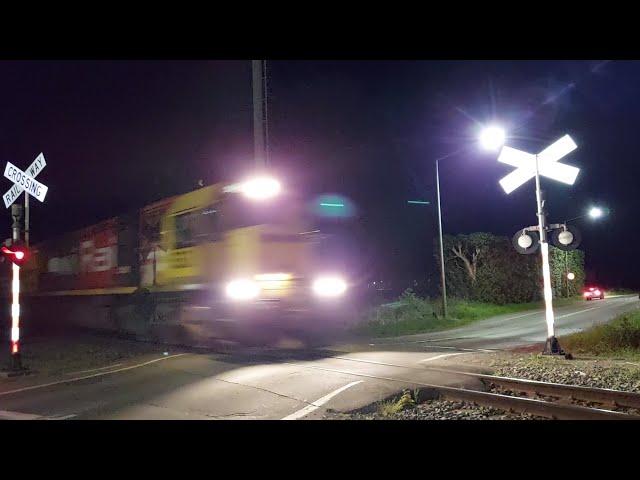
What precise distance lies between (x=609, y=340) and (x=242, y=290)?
30.5 ft

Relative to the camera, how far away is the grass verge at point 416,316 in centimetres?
2253

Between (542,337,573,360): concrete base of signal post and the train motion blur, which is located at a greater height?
the train motion blur

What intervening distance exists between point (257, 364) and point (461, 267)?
2481 centimetres

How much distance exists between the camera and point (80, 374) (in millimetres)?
11258

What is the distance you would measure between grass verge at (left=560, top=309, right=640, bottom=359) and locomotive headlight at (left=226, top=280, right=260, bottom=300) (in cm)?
823

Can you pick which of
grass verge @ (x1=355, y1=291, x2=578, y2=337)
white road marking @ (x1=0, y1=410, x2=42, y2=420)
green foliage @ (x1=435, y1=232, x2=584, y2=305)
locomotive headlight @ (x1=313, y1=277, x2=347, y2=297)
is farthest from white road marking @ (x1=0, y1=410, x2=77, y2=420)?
green foliage @ (x1=435, y1=232, x2=584, y2=305)

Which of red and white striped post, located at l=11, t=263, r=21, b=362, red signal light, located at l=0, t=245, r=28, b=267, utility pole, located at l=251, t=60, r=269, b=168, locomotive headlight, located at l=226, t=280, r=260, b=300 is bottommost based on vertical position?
red and white striped post, located at l=11, t=263, r=21, b=362

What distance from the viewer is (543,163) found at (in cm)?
1238

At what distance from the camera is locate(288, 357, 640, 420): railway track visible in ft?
21.8

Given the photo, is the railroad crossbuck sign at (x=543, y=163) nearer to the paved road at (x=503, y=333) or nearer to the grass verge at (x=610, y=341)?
the grass verge at (x=610, y=341)

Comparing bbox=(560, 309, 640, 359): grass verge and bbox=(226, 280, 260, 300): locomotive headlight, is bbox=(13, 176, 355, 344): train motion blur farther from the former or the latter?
bbox=(560, 309, 640, 359): grass verge
